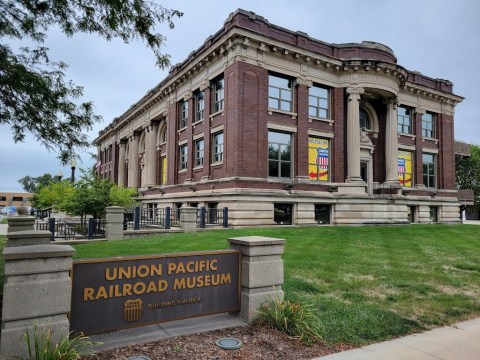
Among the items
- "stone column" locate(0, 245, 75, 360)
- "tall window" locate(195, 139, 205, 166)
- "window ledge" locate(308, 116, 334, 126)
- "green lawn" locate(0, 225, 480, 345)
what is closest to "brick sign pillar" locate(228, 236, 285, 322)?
"green lawn" locate(0, 225, 480, 345)

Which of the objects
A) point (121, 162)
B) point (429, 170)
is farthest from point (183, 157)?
point (429, 170)

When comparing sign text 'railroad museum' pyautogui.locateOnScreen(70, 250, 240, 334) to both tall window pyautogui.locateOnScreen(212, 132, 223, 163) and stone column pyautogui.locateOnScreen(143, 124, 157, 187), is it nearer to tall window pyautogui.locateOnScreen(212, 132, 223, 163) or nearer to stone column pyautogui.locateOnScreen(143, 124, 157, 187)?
tall window pyautogui.locateOnScreen(212, 132, 223, 163)

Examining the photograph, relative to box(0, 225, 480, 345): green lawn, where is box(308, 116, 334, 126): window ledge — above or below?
above

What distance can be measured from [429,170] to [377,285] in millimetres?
31254

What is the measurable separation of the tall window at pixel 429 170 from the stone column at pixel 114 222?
2879 centimetres

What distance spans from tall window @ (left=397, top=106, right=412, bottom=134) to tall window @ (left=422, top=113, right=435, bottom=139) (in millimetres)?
2044

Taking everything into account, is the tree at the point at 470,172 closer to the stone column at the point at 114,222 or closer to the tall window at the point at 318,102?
the tall window at the point at 318,102

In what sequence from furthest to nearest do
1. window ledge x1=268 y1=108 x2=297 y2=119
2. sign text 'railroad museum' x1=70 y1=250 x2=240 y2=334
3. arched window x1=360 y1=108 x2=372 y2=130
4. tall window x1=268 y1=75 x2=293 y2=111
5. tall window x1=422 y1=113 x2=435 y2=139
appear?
tall window x1=422 y1=113 x2=435 y2=139
arched window x1=360 y1=108 x2=372 y2=130
tall window x1=268 y1=75 x2=293 y2=111
window ledge x1=268 y1=108 x2=297 y2=119
sign text 'railroad museum' x1=70 y1=250 x2=240 y2=334

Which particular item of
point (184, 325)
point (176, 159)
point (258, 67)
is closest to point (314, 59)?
point (258, 67)

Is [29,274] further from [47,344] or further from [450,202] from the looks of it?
[450,202]

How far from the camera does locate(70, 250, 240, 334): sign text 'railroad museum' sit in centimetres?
477

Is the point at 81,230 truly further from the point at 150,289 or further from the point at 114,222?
the point at 150,289

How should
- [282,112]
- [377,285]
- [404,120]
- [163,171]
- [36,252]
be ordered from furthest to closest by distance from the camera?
1. [163,171]
2. [404,120]
3. [282,112]
4. [377,285]
5. [36,252]

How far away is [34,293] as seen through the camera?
4.26m
